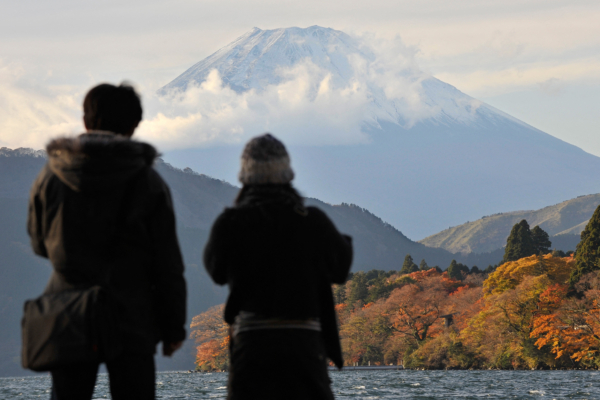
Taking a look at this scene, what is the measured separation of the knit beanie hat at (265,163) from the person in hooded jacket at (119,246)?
1.33 ft

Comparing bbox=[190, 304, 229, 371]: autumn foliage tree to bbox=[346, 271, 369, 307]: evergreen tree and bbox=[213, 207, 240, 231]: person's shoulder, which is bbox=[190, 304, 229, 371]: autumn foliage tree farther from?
bbox=[213, 207, 240, 231]: person's shoulder

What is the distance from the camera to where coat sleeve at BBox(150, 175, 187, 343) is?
2.79 m

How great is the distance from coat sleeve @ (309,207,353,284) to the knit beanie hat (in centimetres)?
20

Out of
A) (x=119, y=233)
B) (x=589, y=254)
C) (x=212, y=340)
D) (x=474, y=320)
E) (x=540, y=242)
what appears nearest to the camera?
(x=119, y=233)

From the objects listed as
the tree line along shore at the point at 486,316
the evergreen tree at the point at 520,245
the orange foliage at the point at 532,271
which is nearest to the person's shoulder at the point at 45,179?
the tree line along shore at the point at 486,316

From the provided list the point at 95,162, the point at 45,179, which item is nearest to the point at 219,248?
the point at 95,162

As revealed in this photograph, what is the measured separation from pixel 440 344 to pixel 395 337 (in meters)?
6.47

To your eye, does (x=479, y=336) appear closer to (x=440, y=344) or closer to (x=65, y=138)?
(x=440, y=344)

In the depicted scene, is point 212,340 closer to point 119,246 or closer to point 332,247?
point 332,247

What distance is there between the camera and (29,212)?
9.91 ft

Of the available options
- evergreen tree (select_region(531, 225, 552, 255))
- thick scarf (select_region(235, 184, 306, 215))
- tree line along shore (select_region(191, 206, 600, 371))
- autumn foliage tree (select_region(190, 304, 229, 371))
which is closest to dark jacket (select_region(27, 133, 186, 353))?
thick scarf (select_region(235, 184, 306, 215))

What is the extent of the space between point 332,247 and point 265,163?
0.45m

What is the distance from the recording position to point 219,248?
3.01m

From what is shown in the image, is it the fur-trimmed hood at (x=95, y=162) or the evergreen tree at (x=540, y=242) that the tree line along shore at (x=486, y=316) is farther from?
A: the fur-trimmed hood at (x=95, y=162)
